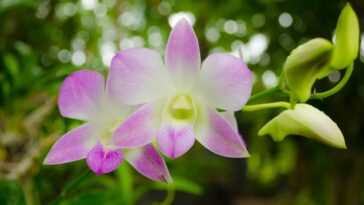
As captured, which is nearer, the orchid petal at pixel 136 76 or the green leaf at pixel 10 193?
the orchid petal at pixel 136 76

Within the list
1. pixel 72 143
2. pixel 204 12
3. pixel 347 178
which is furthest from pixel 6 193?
pixel 204 12

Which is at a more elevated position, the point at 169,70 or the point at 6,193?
the point at 169,70

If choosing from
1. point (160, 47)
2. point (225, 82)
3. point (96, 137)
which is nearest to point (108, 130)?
point (96, 137)

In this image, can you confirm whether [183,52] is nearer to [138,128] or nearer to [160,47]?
[138,128]

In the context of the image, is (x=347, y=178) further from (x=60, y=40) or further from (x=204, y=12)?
(x=60, y=40)

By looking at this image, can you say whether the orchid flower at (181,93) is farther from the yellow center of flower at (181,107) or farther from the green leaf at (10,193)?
the green leaf at (10,193)

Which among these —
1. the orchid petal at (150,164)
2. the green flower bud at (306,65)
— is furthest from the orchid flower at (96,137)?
the green flower bud at (306,65)
